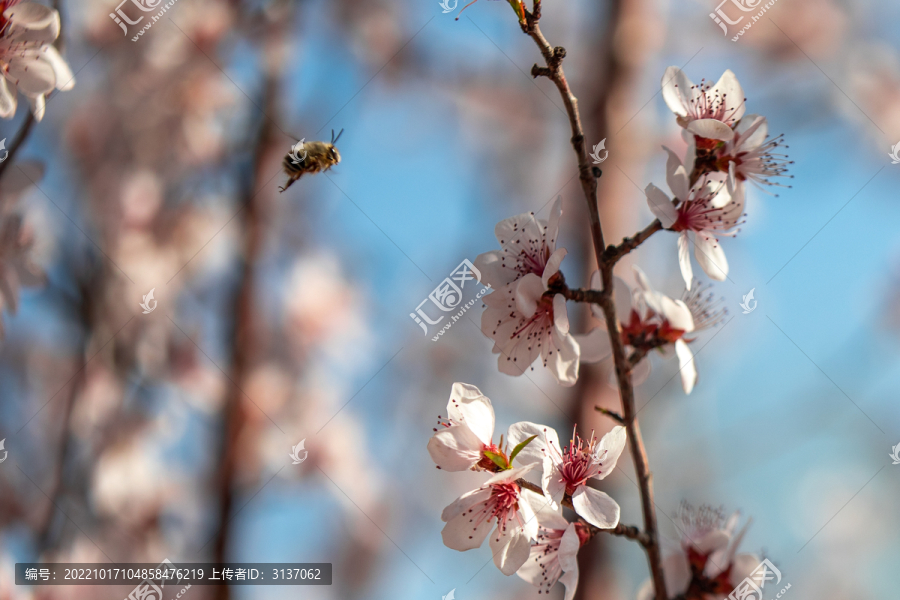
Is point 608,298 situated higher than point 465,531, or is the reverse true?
point 608,298

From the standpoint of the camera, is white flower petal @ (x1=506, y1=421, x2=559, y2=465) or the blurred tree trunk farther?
the blurred tree trunk

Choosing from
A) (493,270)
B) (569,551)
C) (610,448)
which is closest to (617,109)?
(493,270)

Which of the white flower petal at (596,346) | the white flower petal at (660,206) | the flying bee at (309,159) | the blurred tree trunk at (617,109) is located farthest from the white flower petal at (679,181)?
the blurred tree trunk at (617,109)

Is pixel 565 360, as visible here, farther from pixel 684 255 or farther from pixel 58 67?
pixel 58 67

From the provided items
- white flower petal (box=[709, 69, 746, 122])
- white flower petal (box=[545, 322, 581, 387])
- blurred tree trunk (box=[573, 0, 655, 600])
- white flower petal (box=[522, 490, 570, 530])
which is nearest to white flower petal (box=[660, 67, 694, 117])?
white flower petal (box=[709, 69, 746, 122])

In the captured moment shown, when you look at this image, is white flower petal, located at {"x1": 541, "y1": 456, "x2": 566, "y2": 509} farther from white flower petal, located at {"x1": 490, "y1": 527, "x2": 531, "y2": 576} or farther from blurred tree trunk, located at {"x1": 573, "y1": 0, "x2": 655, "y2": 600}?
blurred tree trunk, located at {"x1": 573, "y1": 0, "x2": 655, "y2": 600}

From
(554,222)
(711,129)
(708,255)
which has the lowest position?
(554,222)

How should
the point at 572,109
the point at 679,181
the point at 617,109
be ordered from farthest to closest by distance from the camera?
1. the point at 617,109
2. the point at 679,181
3. the point at 572,109

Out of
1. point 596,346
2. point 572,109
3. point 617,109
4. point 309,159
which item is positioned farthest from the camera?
point 617,109

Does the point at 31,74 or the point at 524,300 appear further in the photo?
the point at 31,74

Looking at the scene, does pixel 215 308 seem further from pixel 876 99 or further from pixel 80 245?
pixel 876 99
